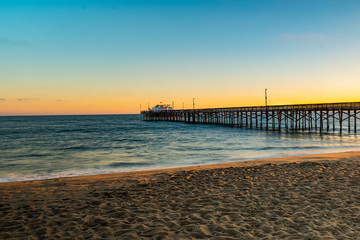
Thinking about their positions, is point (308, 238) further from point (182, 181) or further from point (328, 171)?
point (328, 171)

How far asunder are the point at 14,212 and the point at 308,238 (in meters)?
5.96

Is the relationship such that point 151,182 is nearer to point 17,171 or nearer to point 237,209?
point 237,209

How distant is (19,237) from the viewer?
445cm

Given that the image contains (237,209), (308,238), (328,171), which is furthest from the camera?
(328,171)

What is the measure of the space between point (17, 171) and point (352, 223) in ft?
47.5

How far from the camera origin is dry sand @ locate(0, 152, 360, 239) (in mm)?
4516

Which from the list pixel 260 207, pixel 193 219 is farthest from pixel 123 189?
pixel 260 207

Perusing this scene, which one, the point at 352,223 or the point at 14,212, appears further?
the point at 14,212

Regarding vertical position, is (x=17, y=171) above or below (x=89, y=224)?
below

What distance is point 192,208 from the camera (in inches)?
224

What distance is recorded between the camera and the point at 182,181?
8.41 meters

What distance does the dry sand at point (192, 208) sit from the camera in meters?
4.52

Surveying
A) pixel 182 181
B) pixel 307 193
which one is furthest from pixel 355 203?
pixel 182 181

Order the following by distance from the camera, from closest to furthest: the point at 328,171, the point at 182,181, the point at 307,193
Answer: the point at 307,193 < the point at 182,181 < the point at 328,171
